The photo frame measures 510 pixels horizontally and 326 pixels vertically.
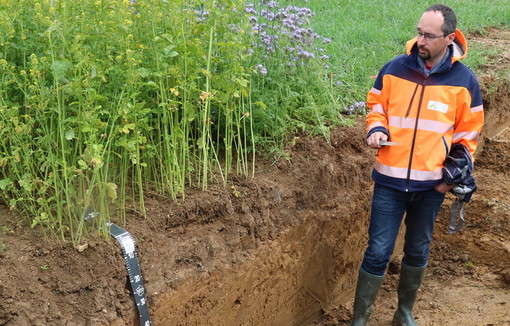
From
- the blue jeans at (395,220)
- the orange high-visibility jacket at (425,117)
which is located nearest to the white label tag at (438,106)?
the orange high-visibility jacket at (425,117)

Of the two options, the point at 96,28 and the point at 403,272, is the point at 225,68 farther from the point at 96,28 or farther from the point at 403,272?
the point at 403,272

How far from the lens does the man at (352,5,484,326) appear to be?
12.5ft

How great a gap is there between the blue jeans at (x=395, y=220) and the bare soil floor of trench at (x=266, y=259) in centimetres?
60

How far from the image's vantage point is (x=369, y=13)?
857 centimetres

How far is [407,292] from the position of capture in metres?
4.50

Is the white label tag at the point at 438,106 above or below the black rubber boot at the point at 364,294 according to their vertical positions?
above

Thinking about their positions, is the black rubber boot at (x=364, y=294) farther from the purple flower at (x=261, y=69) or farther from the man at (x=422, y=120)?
the purple flower at (x=261, y=69)

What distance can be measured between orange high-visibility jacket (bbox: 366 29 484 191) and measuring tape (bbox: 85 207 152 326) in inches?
58.9

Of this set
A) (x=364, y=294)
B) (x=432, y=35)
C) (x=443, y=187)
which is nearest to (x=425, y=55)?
(x=432, y=35)

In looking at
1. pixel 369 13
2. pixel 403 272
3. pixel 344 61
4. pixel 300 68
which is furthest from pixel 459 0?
pixel 403 272

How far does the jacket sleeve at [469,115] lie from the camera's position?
12.5 feet

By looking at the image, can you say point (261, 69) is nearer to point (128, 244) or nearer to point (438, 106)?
point (438, 106)

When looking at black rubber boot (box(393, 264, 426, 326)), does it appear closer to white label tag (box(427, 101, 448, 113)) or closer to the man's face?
white label tag (box(427, 101, 448, 113))

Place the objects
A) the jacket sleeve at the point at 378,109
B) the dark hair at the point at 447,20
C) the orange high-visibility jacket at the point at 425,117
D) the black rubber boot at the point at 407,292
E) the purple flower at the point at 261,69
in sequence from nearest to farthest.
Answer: the dark hair at the point at 447,20 < the orange high-visibility jacket at the point at 425,117 < the jacket sleeve at the point at 378,109 < the black rubber boot at the point at 407,292 < the purple flower at the point at 261,69
